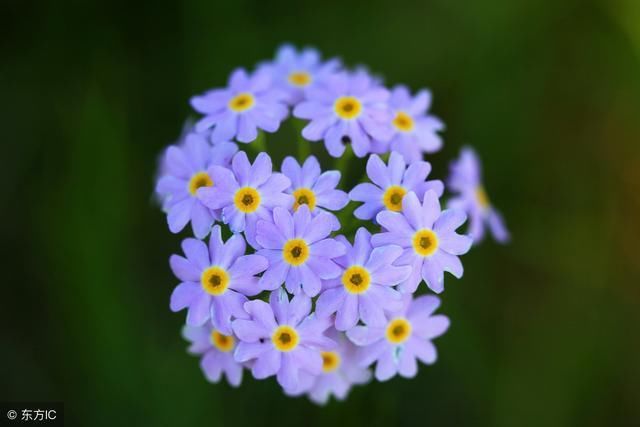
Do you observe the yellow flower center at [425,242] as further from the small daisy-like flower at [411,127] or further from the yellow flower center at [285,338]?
the yellow flower center at [285,338]

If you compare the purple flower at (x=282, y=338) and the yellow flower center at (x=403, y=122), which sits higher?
the yellow flower center at (x=403, y=122)

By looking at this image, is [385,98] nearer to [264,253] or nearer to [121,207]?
[264,253]

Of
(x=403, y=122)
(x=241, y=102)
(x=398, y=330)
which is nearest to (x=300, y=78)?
(x=241, y=102)

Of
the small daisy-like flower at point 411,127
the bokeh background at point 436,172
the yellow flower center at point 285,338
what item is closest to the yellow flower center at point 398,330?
the yellow flower center at point 285,338

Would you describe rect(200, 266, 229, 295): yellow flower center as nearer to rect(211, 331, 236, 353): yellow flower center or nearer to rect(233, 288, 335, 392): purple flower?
rect(233, 288, 335, 392): purple flower

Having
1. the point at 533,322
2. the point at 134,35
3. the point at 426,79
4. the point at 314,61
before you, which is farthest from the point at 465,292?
the point at 134,35

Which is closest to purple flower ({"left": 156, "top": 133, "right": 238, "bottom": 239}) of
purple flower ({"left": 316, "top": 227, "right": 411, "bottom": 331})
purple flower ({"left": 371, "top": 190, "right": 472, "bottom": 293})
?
purple flower ({"left": 316, "top": 227, "right": 411, "bottom": 331})
